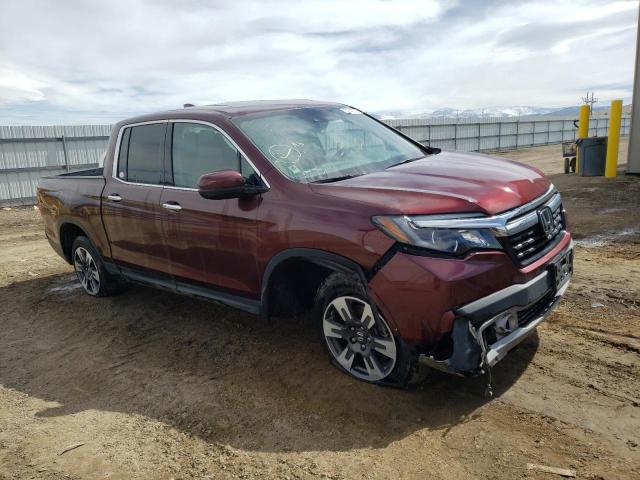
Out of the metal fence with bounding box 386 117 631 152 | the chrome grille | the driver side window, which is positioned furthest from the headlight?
the metal fence with bounding box 386 117 631 152

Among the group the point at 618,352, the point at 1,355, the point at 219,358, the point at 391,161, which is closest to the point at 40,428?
the point at 219,358

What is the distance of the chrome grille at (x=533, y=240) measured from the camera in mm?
2896

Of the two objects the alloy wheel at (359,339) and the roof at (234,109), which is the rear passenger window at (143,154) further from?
the alloy wheel at (359,339)

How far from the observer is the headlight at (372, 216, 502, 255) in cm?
276

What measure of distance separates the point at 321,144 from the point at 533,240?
66.4 inches

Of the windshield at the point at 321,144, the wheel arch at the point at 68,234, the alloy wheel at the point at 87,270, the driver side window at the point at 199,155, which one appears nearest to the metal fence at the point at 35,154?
the wheel arch at the point at 68,234

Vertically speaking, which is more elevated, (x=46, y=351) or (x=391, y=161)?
(x=391, y=161)

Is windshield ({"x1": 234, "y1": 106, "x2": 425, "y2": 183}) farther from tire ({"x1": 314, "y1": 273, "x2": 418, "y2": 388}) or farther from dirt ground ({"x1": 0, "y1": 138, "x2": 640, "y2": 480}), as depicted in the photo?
dirt ground ({"x1": 0, "y1": 138, "x2": 640, "y2": 480})

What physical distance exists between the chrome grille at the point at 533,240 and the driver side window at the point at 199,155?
177 centimetres

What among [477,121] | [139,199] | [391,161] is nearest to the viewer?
[391,161]

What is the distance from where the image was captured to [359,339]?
10.8ft

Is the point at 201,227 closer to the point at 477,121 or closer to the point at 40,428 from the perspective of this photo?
the point at 40,428

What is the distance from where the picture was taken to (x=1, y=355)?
4531mm

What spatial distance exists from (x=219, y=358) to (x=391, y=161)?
80.8 inches
